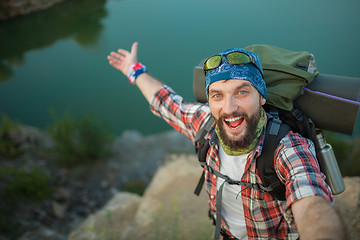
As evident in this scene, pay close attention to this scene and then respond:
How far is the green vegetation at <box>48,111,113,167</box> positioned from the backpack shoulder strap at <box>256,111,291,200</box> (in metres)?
4.64

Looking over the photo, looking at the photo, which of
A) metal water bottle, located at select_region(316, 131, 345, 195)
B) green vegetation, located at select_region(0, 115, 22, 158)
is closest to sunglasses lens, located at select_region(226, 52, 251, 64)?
metal water bottle, located at select_region(316, 131, 345, 195)

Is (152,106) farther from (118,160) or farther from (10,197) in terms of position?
(118,160)

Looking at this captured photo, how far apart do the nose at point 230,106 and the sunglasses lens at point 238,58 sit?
0.19 m

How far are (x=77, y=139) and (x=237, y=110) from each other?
4.76 m

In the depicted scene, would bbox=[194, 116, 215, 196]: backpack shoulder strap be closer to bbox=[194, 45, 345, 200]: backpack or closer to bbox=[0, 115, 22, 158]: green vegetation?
bbox=[194, 45, 345, 200]: backpack

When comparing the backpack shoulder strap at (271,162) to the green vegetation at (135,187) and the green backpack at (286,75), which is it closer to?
the green backpack at (286,75)

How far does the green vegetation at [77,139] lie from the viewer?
5.23 metres

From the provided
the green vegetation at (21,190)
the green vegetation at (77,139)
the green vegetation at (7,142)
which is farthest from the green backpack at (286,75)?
the green vegetation at (7,142)

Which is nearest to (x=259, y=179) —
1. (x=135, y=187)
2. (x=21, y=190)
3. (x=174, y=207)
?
(x=174, y=207)

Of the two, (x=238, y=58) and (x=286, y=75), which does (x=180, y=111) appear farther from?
(x=286, y=75)

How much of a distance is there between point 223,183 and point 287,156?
0.38 m

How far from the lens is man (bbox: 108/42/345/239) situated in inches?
40.8

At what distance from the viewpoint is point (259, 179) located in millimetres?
1257

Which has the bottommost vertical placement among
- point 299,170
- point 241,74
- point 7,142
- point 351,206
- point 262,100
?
point 351,206
